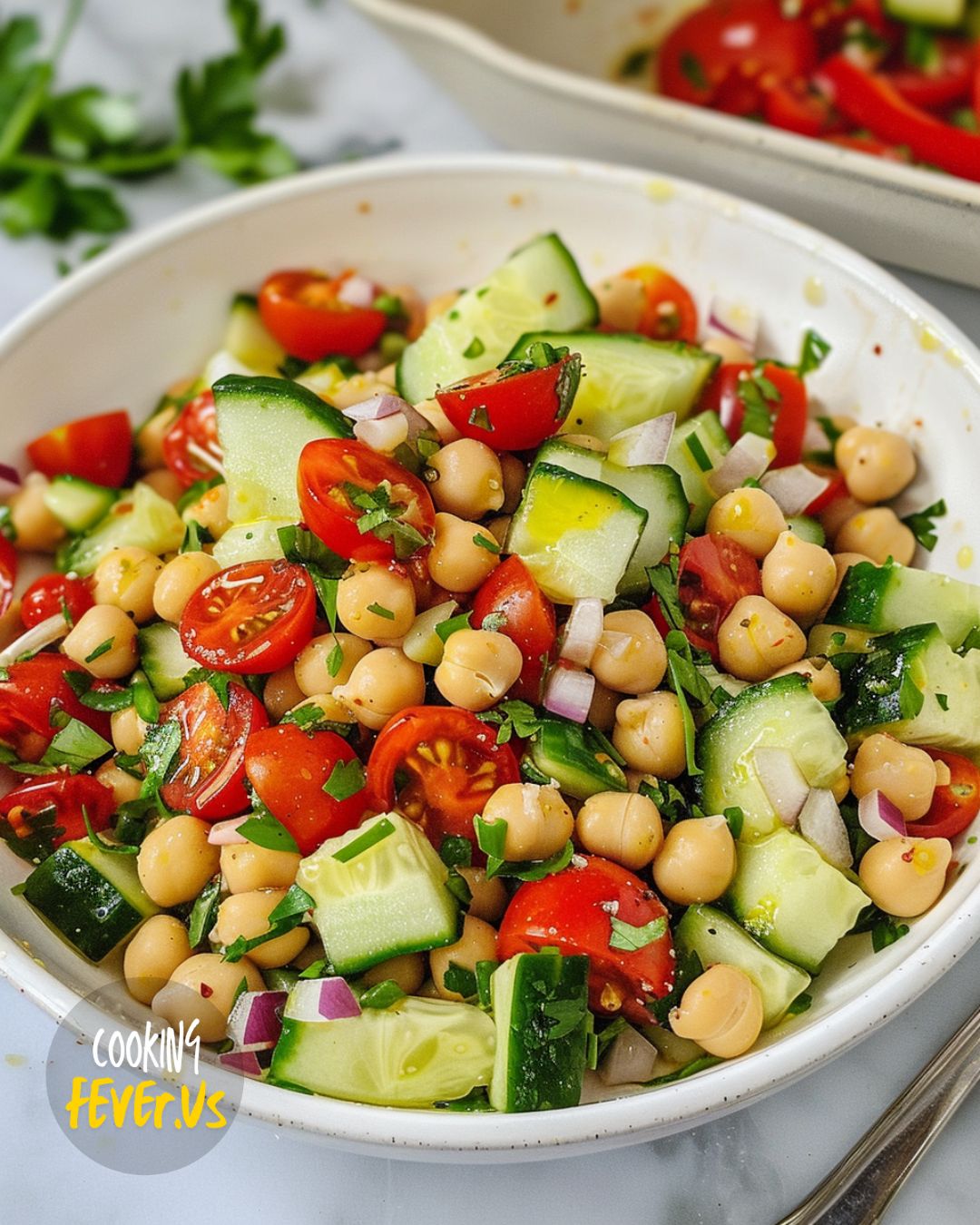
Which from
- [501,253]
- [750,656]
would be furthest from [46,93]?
[750,656]

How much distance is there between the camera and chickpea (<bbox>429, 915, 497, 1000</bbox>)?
1.82m

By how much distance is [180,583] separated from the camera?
84.5 inches

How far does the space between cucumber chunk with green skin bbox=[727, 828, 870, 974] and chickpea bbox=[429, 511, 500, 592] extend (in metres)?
0.64

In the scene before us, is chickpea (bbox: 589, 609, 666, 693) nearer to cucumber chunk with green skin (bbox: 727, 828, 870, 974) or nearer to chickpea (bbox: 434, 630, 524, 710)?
chickpea (bbox: 434, 630, 524, 710)

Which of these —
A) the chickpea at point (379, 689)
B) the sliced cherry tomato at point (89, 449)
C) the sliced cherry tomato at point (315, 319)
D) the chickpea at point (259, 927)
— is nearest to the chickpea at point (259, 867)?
the chickpea at point (259, 927)

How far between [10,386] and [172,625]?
822mm

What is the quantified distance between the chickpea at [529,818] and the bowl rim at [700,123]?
5.27ft

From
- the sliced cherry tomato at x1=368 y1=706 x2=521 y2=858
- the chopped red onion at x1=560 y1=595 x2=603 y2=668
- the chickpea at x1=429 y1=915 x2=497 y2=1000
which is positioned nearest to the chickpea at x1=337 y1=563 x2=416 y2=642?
the sliced cherry tomato at x1=368 y1=706 x2=521 y2=858

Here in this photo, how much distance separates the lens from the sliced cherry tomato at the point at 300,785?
6.09 feet

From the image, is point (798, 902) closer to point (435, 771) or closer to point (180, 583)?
point (435, 771)

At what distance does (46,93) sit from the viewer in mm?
3531

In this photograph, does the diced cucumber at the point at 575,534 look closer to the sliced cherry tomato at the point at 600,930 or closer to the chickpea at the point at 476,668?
the chickpea at the point at 476,668

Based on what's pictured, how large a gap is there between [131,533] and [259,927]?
3.08 ft

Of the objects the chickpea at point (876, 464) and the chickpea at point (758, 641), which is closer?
the chickpea at point (758, 641)
